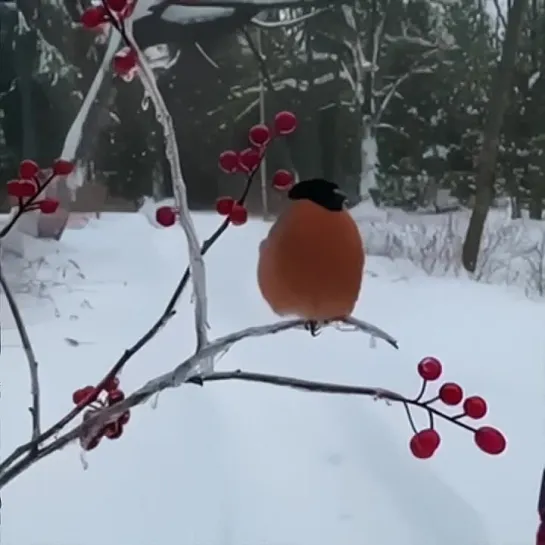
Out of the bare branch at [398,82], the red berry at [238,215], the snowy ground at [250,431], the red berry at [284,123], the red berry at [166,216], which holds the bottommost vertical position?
the snowy ground at [250,431]

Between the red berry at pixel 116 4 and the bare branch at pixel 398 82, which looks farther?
the bare branch at pixel 398 82

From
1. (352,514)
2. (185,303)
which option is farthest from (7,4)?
(352,514)

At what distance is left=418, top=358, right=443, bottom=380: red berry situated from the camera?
2.39 feet

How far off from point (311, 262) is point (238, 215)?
7 cm

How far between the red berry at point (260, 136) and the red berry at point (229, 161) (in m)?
Result: 0.02

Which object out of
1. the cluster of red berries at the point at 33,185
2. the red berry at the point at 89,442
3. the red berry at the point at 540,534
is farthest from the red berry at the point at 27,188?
the red berry at the point at 540,534

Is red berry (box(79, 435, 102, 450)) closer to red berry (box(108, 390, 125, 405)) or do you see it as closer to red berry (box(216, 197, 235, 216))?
red berry (box(108, 390, 125, 405))

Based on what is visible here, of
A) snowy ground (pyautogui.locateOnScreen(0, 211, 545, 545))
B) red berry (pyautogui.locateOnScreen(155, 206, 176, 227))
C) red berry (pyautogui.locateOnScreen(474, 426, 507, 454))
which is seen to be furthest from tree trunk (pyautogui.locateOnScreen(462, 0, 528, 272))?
red berry (pyautogui.locateOnScreen(155, 206, 176, 227))

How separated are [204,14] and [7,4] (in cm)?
17

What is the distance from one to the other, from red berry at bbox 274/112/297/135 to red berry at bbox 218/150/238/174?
41 millimetres

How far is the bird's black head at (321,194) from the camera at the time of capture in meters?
0.72

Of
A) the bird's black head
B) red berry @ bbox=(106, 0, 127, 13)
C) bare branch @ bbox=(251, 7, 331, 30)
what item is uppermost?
red berry @ bbox=(106, 0, 127, 13)

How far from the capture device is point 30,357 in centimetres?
75

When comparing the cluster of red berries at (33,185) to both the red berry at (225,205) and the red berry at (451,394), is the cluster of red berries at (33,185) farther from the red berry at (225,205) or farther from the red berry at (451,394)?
the red berry at (451,394)
